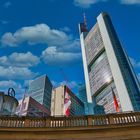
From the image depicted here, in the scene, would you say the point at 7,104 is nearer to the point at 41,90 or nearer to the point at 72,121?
the point at 72,121

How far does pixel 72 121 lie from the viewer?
13.4m

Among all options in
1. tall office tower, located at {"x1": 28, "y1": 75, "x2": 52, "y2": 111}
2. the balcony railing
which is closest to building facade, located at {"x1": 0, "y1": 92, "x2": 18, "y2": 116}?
the balcony railing

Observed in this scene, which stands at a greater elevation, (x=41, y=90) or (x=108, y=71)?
(x=41, y=90)

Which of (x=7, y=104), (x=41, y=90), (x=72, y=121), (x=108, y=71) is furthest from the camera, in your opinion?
(x=41, y=90)

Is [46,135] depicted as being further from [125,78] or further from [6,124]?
[125,78]

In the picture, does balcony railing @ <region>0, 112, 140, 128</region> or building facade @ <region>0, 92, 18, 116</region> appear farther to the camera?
building facade @ <region>0, 92, 18, 116</region>

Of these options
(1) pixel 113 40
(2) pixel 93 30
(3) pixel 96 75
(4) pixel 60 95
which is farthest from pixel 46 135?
(2) pixel 93 30

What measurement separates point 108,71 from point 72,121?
12545 centimetres

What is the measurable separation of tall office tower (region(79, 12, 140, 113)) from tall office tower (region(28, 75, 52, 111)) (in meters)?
32.5

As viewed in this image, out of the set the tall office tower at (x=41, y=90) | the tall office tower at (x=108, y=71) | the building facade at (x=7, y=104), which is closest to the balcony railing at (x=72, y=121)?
the building facade at (x=7, y=104)

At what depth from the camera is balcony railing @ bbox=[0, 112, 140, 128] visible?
1314 centimetres

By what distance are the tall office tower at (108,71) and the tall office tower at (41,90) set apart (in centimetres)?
3246

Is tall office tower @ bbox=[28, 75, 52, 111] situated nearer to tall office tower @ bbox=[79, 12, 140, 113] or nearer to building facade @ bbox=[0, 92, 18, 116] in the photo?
tall office tower @ bbox=[79, 12, 140, 113]

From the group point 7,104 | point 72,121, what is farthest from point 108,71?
point 72,121
